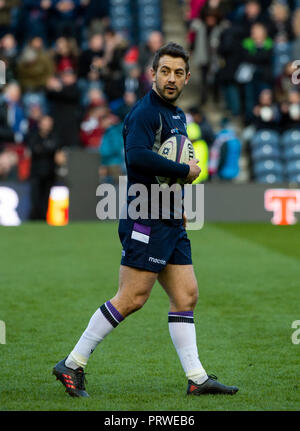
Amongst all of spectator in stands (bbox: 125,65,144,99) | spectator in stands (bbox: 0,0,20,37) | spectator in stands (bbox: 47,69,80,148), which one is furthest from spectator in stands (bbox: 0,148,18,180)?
spectator in stands (bbox: 0,0,20,37)

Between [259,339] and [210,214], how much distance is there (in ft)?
35.3

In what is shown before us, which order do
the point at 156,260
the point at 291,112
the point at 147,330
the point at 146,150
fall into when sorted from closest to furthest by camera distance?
the point at 146,150
the point at 156,260
the point at 147,330
the point at 291,112

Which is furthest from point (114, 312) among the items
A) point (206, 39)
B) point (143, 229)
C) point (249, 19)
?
point (206, 39)

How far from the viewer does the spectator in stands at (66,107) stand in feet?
64.1


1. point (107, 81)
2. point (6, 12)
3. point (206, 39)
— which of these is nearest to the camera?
point (107, 81)

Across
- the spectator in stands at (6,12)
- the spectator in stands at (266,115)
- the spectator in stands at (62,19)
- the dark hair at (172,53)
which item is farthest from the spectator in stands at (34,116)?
the dark hair at (172,53)

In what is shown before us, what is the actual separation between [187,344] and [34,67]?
15309mm

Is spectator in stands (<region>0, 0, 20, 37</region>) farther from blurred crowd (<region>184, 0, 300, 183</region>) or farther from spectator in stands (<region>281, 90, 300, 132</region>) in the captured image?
spectator in stands (<region>281, 90, 300, 132</region>)

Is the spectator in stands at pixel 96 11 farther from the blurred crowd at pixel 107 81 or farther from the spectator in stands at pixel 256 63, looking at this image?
the spectator in stands at pixel 256 63

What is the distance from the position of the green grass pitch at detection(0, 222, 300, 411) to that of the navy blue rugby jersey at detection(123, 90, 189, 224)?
1.25m

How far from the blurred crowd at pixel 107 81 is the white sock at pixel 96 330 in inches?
488

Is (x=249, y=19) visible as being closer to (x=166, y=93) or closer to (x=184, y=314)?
(x=166, y=93)

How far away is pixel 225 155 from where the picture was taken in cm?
1862

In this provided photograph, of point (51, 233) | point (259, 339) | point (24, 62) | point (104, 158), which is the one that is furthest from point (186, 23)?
point (259, 339)
